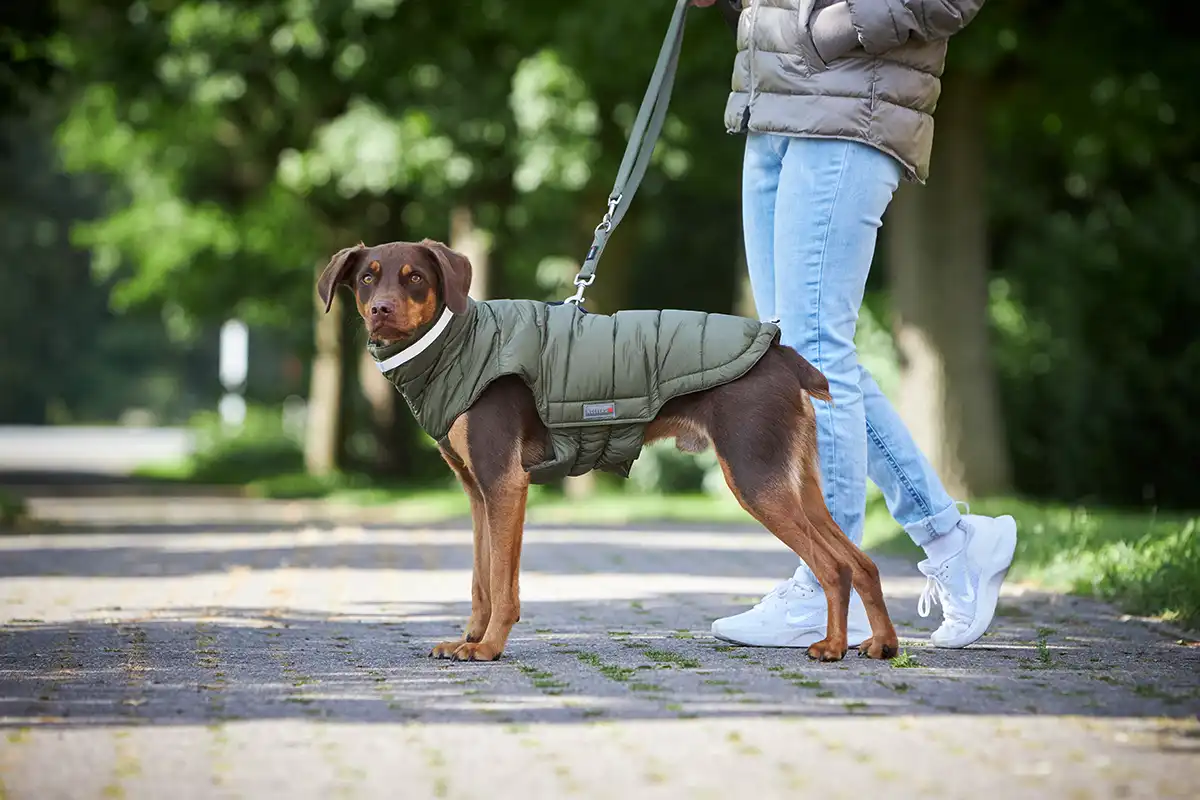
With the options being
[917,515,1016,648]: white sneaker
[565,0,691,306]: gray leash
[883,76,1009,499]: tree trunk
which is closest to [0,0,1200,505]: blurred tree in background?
[883,76,1009,499]: tree trunk

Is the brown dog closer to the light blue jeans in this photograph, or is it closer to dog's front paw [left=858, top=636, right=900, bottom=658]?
dog's front paw [left=858, top=636, right=900, bottom=658]

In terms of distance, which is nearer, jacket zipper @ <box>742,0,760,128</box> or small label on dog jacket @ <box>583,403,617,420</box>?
small label on dog jacket @ <box>583,403,617,420</box>

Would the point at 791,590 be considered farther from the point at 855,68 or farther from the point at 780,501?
the point at 855,68

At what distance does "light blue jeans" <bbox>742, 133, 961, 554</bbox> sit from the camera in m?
5.89

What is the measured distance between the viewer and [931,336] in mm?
13867

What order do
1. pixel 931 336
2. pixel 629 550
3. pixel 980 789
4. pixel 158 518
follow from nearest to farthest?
1. pixel 980 789
2. pixel 629 550
3. pixel 931 336
4. pixel 158 518

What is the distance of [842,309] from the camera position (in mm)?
5973

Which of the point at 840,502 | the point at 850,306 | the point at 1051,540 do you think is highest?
the point at 850,306

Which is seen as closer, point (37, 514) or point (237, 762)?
point (237, 762)

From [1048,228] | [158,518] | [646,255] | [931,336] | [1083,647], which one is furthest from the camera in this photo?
[646,255]

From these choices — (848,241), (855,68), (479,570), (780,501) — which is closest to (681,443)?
(780,501)

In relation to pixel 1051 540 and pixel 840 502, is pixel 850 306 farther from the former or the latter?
pixel 1051 540

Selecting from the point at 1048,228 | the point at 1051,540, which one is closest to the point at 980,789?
the point at 1051,540

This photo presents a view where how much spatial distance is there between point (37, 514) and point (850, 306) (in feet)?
42.0
